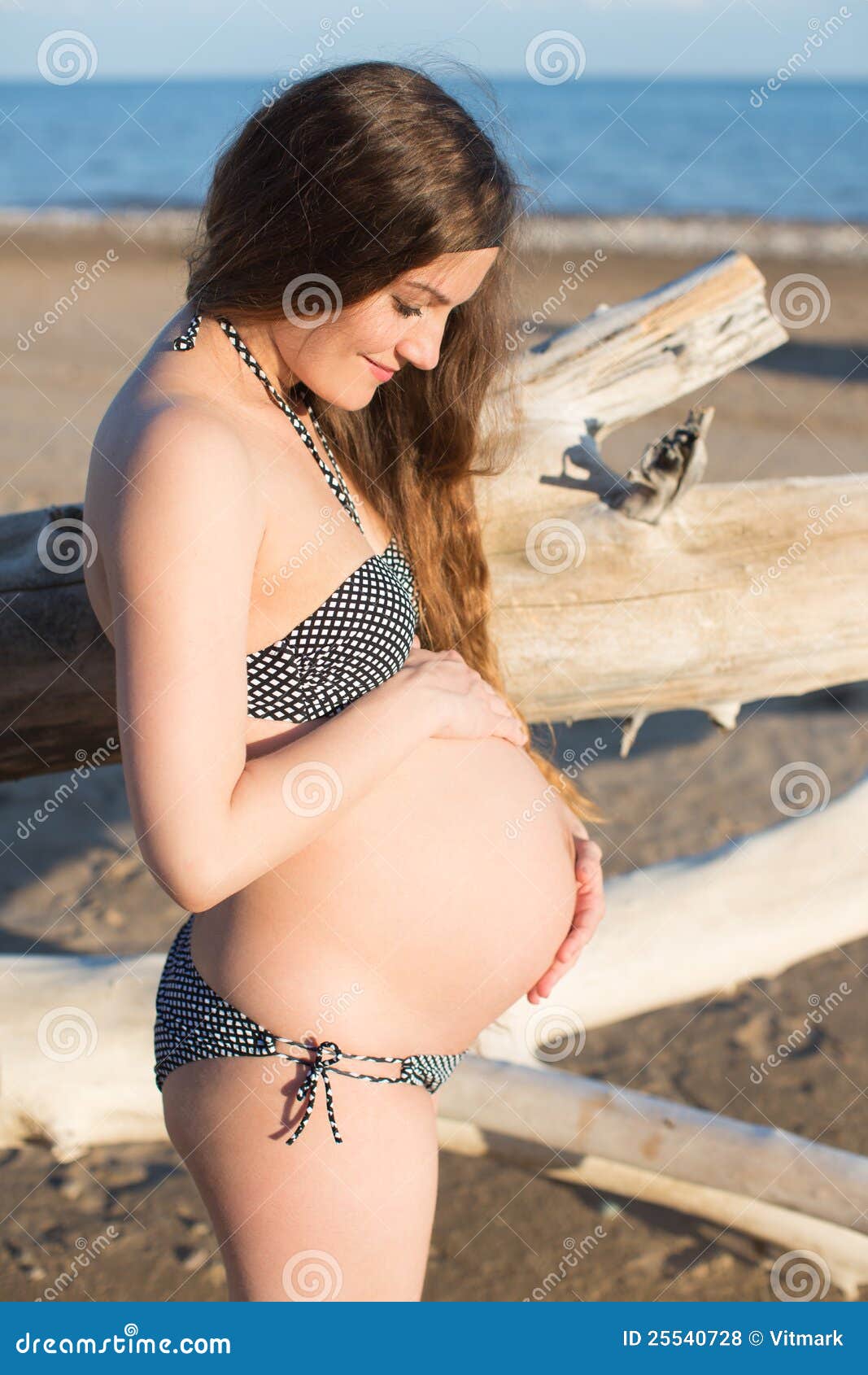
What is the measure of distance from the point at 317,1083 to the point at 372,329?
3.37 ft

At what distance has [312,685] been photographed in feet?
5.42

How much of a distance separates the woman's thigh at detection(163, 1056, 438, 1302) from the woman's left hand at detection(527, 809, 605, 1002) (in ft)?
1.44

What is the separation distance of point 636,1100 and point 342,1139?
1.20 metres

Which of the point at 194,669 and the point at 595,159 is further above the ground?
the point at 194,669

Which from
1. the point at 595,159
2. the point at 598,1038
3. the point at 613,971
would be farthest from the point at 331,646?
the point at 595,159

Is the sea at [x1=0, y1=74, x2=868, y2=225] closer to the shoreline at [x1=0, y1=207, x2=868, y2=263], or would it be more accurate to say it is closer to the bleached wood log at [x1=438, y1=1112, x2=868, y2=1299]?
the shoreline at [x1=0, y1=207, x2=868, y2=263]

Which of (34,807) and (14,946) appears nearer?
(14,946)

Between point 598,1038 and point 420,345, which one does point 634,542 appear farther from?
point 598,1038

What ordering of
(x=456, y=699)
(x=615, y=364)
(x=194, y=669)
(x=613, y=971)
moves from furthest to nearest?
1. (x=613, y=971)
2. (x=615, y=364)
3. (x=456, y=699)
4. (x=194, y=669)

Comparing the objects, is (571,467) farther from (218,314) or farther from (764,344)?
(218,314)

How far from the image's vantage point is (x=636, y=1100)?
264 centimetres

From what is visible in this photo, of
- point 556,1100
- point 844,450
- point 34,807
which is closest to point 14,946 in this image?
point 34,807

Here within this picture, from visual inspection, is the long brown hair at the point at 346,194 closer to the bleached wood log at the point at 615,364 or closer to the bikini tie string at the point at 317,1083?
the bleached wood log at the point at 615,364

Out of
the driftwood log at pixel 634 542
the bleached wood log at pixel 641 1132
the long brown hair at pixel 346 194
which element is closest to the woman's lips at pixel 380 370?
the long brown hair at pixel 346 194
